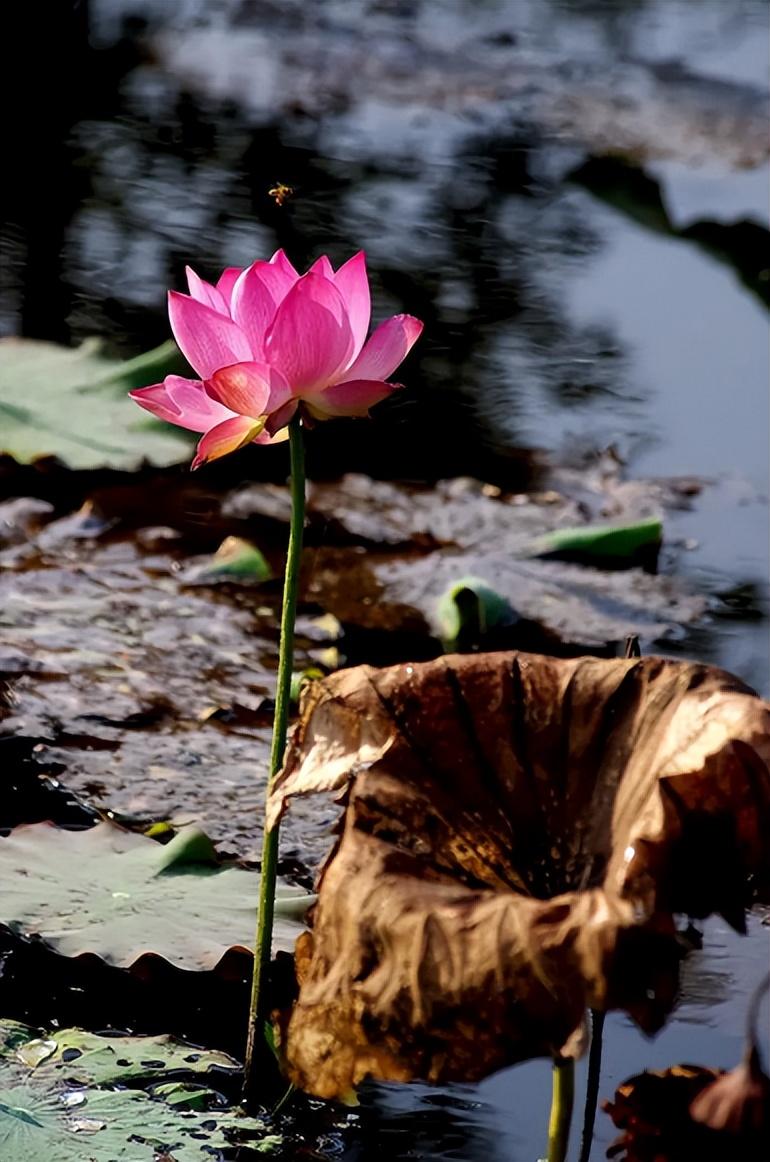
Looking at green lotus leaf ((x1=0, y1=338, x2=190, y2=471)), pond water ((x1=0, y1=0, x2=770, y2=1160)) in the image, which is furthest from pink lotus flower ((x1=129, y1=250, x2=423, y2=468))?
green lotus leaf ((x1=0, y1=338, x2=190, y2=471))

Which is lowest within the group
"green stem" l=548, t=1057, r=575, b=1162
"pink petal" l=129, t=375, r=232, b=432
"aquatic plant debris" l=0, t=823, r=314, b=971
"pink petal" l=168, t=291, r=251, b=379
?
"green stem" l=548, t=1057, r=575, b=1162

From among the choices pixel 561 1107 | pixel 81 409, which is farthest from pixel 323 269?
pixel 81 409

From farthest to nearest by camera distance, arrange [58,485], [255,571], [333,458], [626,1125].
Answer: [333,458], [58,485], [255,571], [626,1125]

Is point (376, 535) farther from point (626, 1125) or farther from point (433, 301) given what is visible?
point (626, 1125)

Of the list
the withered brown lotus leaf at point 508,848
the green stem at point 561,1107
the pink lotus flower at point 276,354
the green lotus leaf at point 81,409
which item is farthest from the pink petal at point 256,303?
the green lotus leaf at point 81,409

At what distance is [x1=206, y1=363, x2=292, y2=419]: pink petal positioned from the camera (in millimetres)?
1054

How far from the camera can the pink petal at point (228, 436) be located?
3.62ft

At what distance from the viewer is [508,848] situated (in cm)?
103

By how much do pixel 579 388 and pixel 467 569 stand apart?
0.80 metres

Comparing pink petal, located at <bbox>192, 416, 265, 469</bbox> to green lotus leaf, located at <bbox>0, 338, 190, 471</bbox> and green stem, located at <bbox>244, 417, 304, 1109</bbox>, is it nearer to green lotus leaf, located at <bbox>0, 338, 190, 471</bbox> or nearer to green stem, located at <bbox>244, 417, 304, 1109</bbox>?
green stem, located at <bbox>244, 417, 304, 1109</bbox>

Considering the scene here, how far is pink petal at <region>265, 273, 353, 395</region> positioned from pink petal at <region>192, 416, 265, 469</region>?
0.04 metres

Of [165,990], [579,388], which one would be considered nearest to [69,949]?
[165,990]

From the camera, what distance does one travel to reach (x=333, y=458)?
98.0 inches

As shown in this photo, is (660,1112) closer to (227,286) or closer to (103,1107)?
(103,1107)
